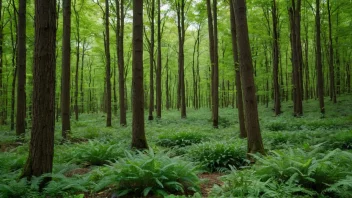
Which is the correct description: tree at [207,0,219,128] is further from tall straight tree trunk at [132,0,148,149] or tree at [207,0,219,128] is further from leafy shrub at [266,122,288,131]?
tall straight tree trunk at [132,0,148,149]

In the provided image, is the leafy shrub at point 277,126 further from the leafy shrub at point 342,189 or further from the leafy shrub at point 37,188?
the leafy shrub at point 37,188

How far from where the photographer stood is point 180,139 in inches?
384

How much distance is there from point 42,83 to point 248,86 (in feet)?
15.9

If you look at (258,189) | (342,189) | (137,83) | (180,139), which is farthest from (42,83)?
Result: (180,139)

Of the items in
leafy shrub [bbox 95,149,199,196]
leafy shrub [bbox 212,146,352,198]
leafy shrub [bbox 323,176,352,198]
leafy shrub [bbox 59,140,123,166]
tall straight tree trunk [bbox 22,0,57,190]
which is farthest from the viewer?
leafy shrub [bbox 59,140,123,166]

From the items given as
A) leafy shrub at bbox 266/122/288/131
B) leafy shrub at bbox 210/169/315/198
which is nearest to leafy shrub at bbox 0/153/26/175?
leafy shrub at bbox 210/169/315/198

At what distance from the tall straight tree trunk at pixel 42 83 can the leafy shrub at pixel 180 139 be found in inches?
222

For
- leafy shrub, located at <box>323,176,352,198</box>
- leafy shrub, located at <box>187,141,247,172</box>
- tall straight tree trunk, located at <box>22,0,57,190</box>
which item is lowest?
leafy shrub, located at <box>187,141,247,172</box>

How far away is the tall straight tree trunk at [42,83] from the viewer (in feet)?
14.3

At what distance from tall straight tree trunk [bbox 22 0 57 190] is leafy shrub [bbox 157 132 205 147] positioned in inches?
222

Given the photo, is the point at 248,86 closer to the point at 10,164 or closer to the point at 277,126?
the point at 10,164

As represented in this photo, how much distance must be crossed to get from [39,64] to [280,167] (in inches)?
191

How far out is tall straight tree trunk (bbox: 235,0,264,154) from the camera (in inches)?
250

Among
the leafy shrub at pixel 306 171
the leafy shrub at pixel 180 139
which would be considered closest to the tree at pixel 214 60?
the leafy shrub at pixel 180 139
